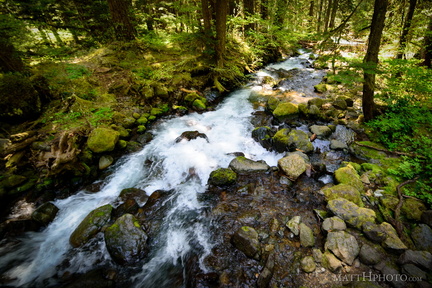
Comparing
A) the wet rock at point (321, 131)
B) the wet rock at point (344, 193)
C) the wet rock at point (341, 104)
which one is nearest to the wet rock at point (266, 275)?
the wet rock at point (344, 193)

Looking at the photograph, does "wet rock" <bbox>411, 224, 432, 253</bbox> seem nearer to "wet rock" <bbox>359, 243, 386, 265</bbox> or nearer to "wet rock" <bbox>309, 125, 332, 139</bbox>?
"wet rock" <bbox>359, 243, 386, 265</bbox>

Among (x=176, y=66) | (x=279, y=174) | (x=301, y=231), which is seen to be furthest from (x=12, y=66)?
(x=301, y=231)

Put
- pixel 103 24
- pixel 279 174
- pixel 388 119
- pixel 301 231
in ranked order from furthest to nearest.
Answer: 1. pixel 103 24
2. pixel 388 119
3. pixel 279 174
4. pixel 301 231

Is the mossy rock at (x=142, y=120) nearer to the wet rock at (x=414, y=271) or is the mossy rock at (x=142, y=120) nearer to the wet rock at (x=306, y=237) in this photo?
the wet rock at (x=306, y=237)

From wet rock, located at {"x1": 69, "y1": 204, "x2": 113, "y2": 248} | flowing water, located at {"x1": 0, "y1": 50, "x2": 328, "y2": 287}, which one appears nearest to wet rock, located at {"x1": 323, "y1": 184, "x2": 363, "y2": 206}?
flowing water, located at {"x1": 0, "y1": 50, "x2": 328, "y2": 287}

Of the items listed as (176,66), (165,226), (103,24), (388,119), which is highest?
(103,24)

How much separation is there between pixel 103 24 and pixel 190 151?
9.74 metres

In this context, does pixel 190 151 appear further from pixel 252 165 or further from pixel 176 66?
pixel 176 66

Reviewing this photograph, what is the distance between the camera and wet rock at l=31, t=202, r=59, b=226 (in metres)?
4.09

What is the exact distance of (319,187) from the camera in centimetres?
466

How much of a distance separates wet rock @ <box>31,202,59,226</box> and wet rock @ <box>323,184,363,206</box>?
662 cm

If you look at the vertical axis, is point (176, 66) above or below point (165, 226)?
above

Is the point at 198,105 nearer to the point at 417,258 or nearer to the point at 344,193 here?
the point at 344,193

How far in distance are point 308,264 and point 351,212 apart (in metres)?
1.48
